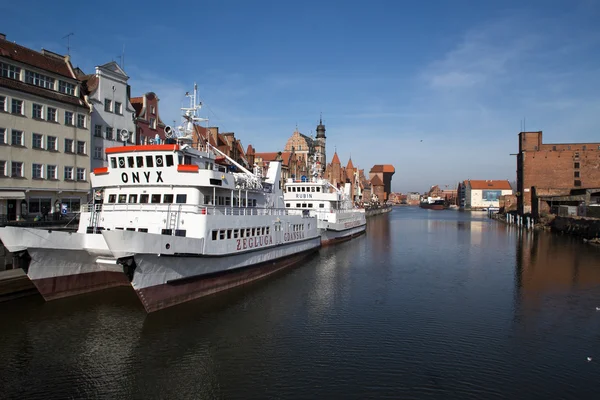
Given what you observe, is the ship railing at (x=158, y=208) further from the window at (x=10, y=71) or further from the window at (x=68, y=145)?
the window at (x=10, y=71)

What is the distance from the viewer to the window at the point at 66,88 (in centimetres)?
3234

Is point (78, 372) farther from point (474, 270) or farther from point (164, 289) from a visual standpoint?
point (474, 270)

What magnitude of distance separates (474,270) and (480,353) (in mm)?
17406

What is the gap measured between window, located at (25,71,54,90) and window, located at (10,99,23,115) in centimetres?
195

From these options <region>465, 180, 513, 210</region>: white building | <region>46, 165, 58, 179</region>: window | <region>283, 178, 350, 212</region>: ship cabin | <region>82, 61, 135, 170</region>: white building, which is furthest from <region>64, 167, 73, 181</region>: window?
<region>465, 180, 513, 210</region>: white building

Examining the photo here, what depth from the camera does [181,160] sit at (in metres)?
20.2

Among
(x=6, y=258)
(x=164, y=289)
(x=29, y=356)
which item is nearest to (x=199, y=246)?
(x=164, y=289)

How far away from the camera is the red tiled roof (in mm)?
28125

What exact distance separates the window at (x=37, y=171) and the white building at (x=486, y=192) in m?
179

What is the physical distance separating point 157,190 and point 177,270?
4.75 meters

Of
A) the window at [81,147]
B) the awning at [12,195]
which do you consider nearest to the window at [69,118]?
the window at [81,147]

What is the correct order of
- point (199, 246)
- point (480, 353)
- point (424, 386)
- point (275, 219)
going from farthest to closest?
point (275, 219), point (199, 246), point (480, 353), point (424, 386)

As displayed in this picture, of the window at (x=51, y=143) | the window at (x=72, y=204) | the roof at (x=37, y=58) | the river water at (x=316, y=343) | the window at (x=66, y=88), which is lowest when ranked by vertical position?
the river water at (x=316, y=343)

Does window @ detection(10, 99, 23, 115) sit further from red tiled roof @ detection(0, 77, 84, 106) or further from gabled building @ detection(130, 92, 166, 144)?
gabled building @ detection(130, 92, 166, 144)
